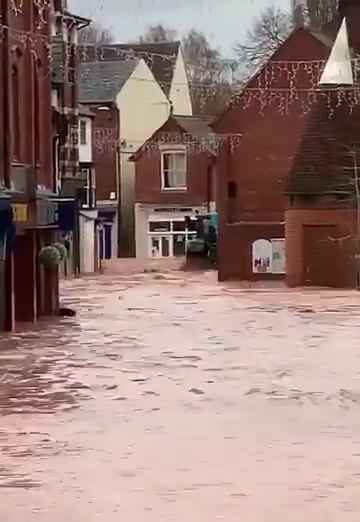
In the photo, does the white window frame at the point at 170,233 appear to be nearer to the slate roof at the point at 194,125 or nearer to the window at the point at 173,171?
the window at the point at 173,171

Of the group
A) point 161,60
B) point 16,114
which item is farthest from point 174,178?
point 16,114

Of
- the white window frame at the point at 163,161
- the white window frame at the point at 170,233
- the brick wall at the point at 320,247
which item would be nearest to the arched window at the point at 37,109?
the brick wall at the point at 320,247

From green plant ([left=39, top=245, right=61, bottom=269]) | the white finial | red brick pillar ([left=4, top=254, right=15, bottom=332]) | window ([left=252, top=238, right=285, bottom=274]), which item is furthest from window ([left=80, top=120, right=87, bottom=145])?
red brick pillar ([left=4, top=254, right=15, bottom=332])

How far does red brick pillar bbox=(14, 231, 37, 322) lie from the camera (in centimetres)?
3142

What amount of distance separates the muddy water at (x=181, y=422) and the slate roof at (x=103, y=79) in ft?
131

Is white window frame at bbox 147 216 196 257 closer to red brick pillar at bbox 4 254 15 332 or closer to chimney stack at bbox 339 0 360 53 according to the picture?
chimney stack at bbox 339 0 360 53

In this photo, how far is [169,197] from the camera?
6969 cm

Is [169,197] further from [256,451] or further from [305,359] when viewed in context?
[256,451]

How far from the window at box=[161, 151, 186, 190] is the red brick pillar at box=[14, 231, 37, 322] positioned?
37.9 metres

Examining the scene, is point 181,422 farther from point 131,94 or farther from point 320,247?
Result: point 131,94

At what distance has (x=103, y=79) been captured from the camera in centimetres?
7056

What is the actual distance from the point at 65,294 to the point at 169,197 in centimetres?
2565

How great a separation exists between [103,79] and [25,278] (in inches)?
1586

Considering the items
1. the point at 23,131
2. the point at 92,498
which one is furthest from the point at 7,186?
the point at 92,498
